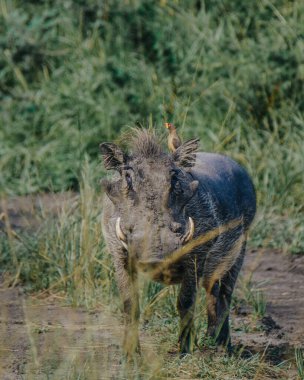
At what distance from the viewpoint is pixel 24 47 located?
1051 cm

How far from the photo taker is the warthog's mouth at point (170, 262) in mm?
4574

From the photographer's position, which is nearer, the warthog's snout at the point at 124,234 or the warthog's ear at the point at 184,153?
the warthog's snout at the point at 124,234

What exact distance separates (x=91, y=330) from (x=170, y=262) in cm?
83

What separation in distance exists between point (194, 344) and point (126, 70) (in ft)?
16.5

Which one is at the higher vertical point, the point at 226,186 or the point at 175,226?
the point at 175,226

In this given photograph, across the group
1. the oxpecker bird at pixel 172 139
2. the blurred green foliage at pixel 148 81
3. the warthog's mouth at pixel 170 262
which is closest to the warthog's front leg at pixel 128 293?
the warthog's mouth at pixel 170 262

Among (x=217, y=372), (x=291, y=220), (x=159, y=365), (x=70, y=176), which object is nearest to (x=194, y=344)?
(x=217, y=372)

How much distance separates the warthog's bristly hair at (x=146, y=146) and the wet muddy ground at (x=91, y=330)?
862mm

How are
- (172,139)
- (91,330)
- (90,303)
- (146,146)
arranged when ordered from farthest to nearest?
1. (90,303)
2. (172,139)
3. (91,330)
4. (146,146)

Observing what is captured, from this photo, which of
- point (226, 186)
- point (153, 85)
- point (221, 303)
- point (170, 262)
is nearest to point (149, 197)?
point (170, 262)

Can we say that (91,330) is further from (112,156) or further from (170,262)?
(112,156)

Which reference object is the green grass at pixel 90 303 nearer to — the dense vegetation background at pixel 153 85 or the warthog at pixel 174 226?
the warthog at pixel 174 226

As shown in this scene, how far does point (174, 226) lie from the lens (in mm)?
4598

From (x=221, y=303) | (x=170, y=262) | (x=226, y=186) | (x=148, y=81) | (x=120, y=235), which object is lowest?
(x=148, y=81)
